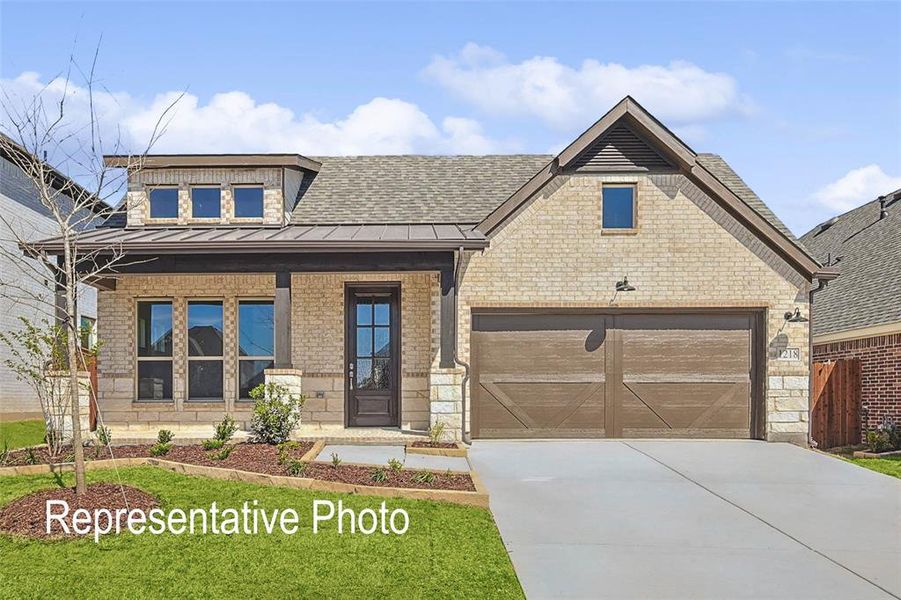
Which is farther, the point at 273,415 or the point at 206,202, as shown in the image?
the point at 206,202

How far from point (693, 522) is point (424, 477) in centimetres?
311

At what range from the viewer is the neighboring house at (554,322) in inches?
546

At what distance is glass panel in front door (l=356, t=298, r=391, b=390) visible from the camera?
47.1 feet

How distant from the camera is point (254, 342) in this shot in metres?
14.5

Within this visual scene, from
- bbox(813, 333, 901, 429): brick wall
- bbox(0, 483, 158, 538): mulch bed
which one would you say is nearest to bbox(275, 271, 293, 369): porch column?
bbox(0, 483, 158, 538): mulch bed

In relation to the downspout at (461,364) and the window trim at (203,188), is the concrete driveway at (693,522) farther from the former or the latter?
the window trim at (203,188)

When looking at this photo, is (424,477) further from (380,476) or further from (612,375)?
(612,375)

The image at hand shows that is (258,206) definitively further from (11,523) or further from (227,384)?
(11,523)

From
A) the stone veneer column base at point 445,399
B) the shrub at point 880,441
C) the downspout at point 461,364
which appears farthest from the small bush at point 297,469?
the shrub at point 880,441

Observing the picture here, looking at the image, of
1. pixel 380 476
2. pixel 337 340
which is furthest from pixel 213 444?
pixel 380 476

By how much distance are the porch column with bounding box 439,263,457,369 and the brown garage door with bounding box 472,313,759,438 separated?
1259mm

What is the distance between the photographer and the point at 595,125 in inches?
538

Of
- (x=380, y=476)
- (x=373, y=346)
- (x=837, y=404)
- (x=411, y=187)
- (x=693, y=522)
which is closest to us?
(x=693, y=522)

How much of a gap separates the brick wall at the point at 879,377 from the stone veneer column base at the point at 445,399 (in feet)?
28.8
